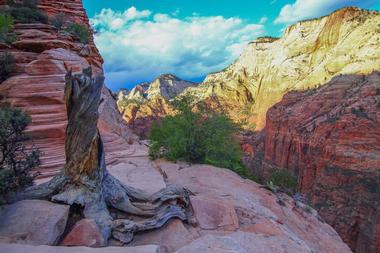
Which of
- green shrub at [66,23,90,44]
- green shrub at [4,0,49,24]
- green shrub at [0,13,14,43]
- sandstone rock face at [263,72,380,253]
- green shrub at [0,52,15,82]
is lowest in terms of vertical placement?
sandstone rock face at [263,72,380,253]

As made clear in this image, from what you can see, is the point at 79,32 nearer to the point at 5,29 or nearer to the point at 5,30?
the point at 5,30

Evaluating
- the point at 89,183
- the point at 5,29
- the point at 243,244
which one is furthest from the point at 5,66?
the point at 243,244

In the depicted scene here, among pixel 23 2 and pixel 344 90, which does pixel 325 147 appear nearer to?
pixel 344 90

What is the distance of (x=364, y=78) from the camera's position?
40406mm

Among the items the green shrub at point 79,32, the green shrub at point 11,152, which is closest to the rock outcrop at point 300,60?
the green shrub at point 79,32

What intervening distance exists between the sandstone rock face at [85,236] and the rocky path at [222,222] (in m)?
0.09

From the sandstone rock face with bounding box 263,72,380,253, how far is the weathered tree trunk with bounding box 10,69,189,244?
89.0ft

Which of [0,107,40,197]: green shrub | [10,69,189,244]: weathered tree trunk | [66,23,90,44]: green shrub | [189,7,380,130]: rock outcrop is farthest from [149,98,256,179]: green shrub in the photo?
[189,7,380,130]: rock outcrop

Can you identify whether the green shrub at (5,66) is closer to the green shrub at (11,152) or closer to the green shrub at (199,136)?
the green shrub at (199,136)

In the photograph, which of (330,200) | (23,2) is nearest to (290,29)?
(330,200)

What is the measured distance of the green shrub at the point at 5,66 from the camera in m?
14.7

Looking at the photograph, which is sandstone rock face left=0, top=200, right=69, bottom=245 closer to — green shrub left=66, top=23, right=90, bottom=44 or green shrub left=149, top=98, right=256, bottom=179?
green shrub left=149, top=98, right=256, bottom=179

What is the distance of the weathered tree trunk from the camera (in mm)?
5230

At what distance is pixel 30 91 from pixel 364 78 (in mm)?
43523
